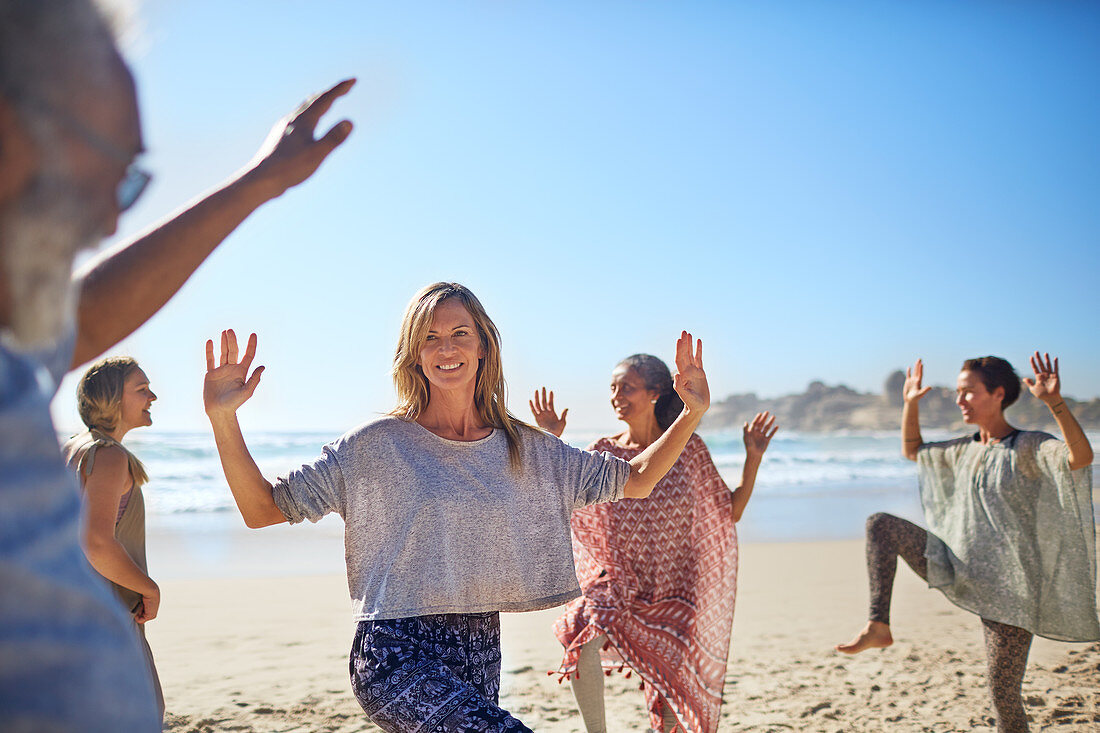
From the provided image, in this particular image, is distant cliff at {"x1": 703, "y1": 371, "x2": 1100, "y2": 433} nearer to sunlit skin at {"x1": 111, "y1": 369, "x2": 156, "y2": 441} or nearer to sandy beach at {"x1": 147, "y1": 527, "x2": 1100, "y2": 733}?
sandy beach at {"x1": 147, "y1": 527, "x2": 1100, "y2": 733}

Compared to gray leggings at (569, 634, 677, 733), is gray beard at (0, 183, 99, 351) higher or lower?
higher

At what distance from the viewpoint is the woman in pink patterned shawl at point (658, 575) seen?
179 inches

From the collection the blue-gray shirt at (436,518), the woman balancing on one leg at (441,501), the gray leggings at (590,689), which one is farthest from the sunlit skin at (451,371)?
the gray leggings at (590,689)

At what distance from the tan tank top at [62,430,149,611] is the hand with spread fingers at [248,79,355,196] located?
2530mm

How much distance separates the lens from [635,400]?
5.05m

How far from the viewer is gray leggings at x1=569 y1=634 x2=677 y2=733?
441cm

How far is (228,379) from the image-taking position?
262cm

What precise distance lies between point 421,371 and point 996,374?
3296mm

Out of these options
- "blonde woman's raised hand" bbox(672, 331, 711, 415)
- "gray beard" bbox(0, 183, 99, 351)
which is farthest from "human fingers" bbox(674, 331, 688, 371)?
"gray beard" bbox(0, 183, 99, 351)

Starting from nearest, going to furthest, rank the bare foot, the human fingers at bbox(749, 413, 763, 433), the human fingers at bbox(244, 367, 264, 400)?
1. the human fingers at bbox(244, 367, 264, 400)
2. the bare foot
3. the human fingers at bbox(749, 413, 763, 433)

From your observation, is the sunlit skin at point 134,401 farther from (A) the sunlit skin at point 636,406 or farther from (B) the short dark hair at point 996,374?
(B) the short dark hair at point 996,374

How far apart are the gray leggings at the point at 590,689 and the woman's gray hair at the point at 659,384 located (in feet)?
4.33

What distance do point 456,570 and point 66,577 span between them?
2159 millimetres

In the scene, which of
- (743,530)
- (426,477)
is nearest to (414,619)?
(426,477)
